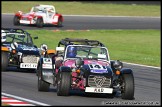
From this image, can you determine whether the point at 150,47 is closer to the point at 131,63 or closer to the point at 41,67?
the point at 131,63

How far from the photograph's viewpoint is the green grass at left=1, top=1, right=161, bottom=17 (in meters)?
56.6

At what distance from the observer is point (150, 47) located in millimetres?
35281

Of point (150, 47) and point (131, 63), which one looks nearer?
point (131, 63)

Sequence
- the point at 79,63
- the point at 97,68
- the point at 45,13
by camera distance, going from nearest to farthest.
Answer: the point at 97,68 < the point at 79,63 < the point at 45,13

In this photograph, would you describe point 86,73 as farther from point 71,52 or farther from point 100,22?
point 100,22

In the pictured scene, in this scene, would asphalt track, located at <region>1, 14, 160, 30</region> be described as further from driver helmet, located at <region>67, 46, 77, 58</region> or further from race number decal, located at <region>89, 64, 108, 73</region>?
race number decal, located at <region>89, 64, 108, 73</region>

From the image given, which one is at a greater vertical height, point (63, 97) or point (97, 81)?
point (97, 81)

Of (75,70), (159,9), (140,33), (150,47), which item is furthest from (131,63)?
(159,9)

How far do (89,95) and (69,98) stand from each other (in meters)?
1.14

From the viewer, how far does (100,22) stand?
162 ft

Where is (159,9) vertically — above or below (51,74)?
above

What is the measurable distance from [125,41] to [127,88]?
74.9 feet

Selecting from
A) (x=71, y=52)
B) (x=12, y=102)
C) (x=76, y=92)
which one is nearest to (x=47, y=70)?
(x=71, y=52)

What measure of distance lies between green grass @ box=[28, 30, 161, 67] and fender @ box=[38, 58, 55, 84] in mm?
10246
